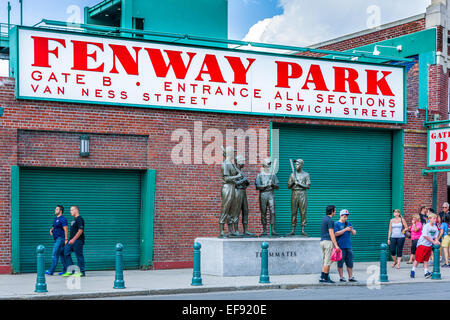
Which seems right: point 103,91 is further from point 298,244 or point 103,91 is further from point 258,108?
point 298,244

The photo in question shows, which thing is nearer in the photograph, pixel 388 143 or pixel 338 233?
pixel 338 233

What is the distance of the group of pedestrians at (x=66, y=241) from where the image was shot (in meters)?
17.5

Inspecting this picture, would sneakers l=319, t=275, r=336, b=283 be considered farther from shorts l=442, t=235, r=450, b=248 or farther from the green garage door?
shorts l=442, t=235, r=450, b=248

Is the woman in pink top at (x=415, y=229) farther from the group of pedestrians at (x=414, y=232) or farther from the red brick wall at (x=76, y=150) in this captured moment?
the red brick wall at (x=76, y=150)

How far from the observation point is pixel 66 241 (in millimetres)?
17672

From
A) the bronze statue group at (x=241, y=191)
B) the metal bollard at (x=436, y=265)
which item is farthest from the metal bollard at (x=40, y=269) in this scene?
the metal bollard at (x=436, y=265)

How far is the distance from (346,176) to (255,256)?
6.66 metres

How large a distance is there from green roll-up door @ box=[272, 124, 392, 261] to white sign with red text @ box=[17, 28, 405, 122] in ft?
2.52

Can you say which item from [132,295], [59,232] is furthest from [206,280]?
[59,232]

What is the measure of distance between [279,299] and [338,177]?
10419mm

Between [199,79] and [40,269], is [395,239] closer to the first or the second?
[199,79]

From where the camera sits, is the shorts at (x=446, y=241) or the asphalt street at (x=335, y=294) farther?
the shorts at (x=446, y=241)

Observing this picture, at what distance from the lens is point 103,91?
19453mm

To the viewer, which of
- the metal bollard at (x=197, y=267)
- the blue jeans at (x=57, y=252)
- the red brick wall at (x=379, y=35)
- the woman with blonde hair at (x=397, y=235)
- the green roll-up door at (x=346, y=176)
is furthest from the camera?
the red brick wall at (x=379, y=35)
